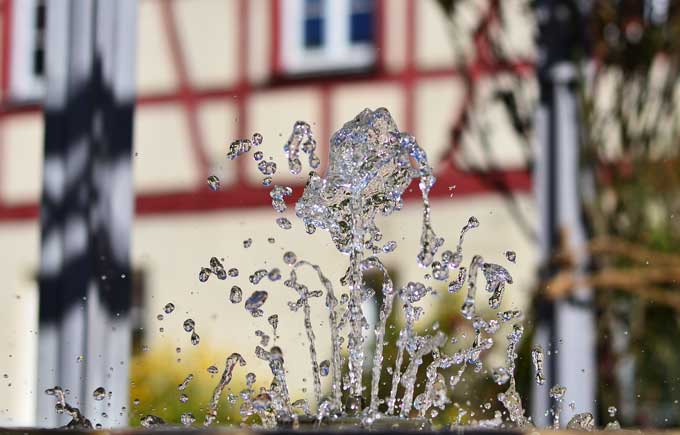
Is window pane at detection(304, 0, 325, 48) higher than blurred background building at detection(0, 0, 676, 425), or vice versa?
window pane at detection(304, 0, 325, 48)

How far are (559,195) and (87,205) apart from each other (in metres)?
1.73

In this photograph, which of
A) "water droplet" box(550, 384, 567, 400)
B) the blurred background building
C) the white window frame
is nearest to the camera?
"water droplet" box(550, 384, 567, 400)

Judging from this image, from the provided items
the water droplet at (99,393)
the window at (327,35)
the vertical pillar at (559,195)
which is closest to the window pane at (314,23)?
the window at (327,35)

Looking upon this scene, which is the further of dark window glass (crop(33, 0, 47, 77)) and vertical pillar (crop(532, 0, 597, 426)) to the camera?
dark window glass (crop(33, 0, 47, 77))

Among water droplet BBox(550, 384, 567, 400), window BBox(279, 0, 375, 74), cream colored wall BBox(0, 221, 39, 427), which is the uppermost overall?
window BBox(279, 0, 375, 74)

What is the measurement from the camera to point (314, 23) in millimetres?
7500

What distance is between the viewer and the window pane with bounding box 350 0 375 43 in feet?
23.8

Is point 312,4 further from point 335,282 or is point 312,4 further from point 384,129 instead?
point 384,129

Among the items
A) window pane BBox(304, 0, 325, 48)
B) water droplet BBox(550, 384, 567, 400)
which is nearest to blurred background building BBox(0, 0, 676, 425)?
window pane BBox(304, 0, 325, 48)

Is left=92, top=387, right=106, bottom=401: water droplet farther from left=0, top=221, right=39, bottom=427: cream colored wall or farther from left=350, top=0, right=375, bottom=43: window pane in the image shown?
left=0, top=221, right=39, bottom=427: cream colored wall

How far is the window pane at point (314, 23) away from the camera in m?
7.45

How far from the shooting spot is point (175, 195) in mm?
7496

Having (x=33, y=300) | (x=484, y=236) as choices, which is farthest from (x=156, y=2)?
(x=484, y=236)

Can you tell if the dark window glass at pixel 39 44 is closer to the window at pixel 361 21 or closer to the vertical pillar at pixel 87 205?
the window at pixel 361 21
